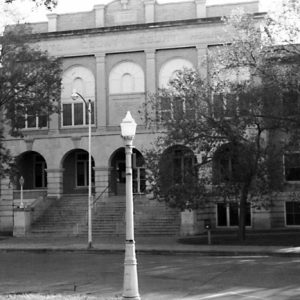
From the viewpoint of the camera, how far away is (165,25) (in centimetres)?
3884

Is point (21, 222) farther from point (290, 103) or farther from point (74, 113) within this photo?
point (290, 103)

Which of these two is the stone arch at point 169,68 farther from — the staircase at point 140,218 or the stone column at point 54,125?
the staircase at point 140,218

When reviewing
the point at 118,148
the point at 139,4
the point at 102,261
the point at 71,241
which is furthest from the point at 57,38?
the point at 102,261

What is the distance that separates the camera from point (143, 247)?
25.6m

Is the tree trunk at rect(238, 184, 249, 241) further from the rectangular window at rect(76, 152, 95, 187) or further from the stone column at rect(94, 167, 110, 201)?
the rectangular window at rect(76, 152, 95, 187)

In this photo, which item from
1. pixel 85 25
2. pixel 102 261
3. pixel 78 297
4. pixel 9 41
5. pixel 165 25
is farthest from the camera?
pixel 85 25

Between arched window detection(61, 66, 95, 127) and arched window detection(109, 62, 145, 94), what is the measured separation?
160 cm

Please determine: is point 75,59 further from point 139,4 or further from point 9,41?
point 9,41

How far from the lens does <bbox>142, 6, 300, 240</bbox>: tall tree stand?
25.0 m

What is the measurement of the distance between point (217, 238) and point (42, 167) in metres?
18.1

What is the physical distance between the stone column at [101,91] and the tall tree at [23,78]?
8.68 metres

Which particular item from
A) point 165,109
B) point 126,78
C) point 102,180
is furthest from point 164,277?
point 126,78

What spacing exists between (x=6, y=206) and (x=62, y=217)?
6.19 metres

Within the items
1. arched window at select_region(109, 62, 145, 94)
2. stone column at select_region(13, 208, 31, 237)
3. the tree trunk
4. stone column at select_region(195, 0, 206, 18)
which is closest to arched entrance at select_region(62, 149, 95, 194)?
arched window at select_region(109, 62, 145, 94)
